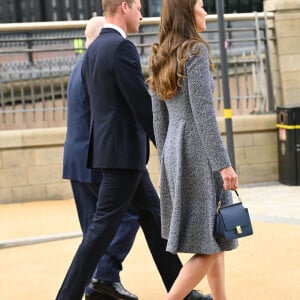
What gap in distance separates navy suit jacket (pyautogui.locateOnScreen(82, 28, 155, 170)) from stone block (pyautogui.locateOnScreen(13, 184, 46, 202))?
6.50 metres

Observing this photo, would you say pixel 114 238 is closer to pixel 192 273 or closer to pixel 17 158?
pixel 192 273

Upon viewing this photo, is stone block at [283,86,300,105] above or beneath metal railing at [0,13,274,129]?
beneath

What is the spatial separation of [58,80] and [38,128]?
834mm

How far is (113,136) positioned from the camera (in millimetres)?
5250

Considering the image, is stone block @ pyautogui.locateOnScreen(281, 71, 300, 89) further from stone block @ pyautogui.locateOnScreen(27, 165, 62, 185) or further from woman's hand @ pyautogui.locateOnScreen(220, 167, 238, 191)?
woman's hand @ pyautogui.locateOnScreen(220, 167, 238, 191)

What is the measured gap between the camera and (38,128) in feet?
39.8

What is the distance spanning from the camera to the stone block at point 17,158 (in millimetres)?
11719

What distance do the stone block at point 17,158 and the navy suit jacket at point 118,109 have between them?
6.46 meters

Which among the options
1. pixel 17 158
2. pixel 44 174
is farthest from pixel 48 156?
pixel 17 158

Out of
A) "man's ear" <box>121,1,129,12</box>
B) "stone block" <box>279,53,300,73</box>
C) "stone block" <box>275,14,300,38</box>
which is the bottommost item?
"stone block" <box>279,53,300,73</box>

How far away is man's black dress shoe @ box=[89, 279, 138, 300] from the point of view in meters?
5.93

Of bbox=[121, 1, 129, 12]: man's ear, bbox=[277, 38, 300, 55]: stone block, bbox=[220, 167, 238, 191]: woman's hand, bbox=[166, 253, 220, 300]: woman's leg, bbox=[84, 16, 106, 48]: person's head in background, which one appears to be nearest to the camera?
bbox=[220, 167, 238, 191]: woman's hand

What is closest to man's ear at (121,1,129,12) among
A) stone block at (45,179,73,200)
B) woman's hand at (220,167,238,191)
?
woman's hand at (220,167,238,191)

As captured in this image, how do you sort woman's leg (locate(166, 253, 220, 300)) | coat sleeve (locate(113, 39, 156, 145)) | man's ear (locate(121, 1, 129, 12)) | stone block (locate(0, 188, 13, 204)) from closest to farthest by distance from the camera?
woman's leg (locate(166, 253, 220, 300)), coat sleeve (locate(113, 39, 156, 145)), man's ear (locate(121, 1, 129, 12)), stone block (locate(0, 188, 13, 204))
